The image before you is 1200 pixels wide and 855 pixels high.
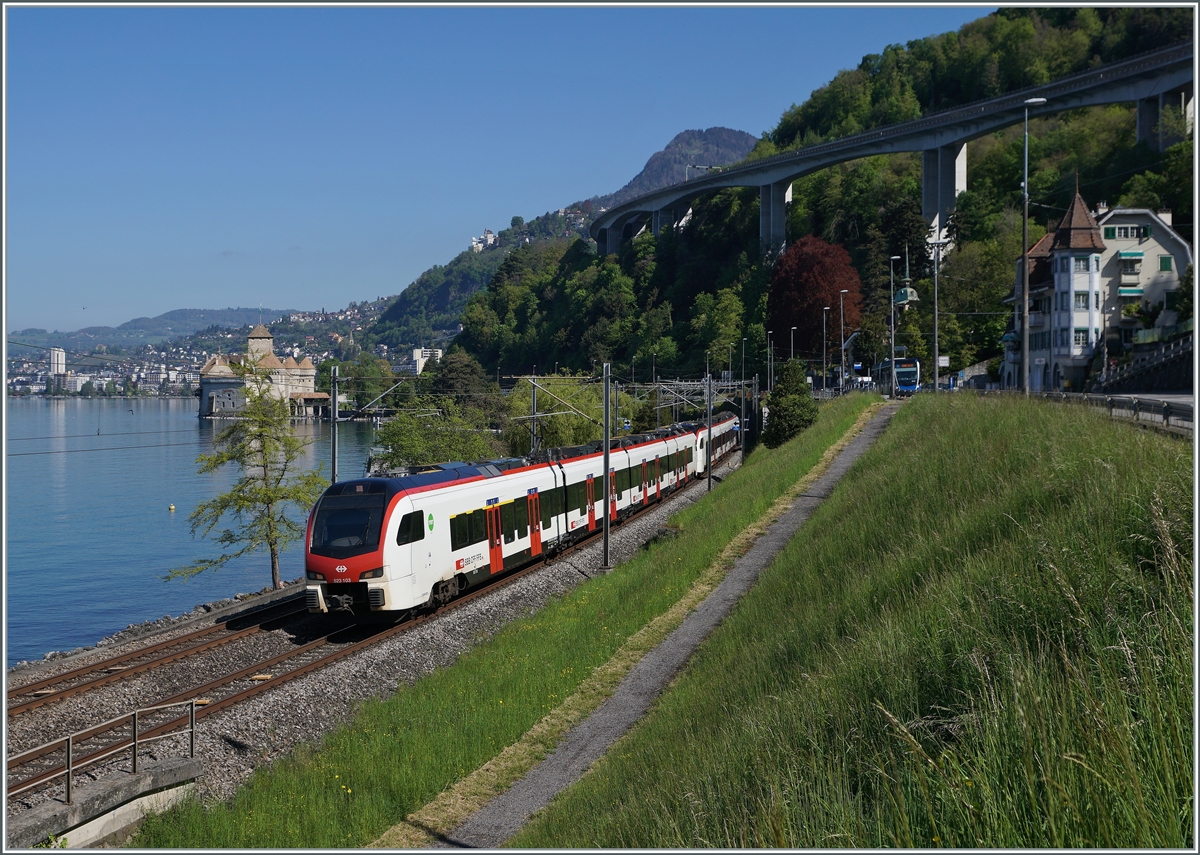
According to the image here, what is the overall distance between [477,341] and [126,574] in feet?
456

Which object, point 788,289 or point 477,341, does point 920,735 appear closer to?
point 788,289

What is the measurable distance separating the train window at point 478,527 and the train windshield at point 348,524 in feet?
12.0

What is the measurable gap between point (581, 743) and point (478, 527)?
10695mm

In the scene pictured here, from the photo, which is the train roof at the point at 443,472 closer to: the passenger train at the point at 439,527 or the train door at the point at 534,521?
the passenger train at the point at 439,527

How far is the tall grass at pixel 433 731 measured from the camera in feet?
38.1

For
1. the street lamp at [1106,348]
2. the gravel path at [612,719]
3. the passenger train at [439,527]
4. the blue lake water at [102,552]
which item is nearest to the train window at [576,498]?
the passenger train at [439,527]

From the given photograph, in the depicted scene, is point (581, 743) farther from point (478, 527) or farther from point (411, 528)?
point (478, 527)

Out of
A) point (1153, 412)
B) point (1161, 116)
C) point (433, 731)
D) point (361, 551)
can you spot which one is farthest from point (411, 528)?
point (1161, 116)

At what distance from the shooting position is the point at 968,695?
651 cm

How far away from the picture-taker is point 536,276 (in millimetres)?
199500

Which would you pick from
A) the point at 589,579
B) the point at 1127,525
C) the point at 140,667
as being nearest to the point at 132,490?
the point at 589,579

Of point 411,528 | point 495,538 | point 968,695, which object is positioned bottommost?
point 495,538

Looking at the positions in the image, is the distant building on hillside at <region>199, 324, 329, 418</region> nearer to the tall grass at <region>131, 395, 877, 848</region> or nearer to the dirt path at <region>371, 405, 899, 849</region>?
the tall grass at <region>131, 395, 877, 848</region>

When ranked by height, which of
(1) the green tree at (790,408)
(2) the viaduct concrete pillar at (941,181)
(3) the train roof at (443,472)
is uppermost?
(2) the viaduct concrete pillar at (941,181)
